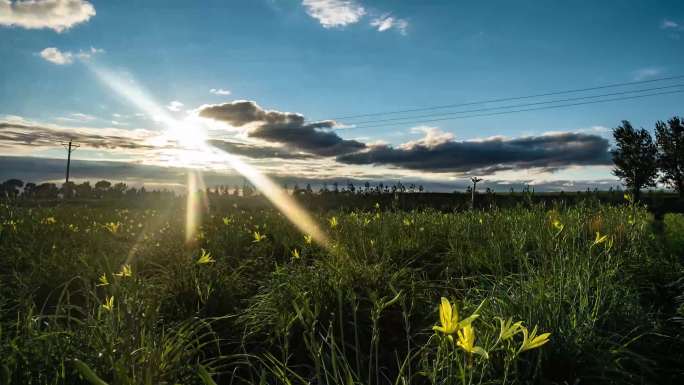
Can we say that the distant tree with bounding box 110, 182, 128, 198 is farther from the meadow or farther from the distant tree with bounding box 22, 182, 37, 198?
the meadow

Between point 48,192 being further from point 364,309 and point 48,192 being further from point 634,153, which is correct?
point 634,153

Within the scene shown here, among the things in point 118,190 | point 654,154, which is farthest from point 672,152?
point 118,190

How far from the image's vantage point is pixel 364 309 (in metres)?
3.34

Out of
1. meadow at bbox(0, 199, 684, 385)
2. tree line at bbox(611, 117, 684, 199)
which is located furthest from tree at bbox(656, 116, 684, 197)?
meadow at bbox(0, 199, 684, 385)

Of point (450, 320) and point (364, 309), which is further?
point (364, 309)

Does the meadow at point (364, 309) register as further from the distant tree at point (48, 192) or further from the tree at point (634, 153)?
the tree at point (634, 153)

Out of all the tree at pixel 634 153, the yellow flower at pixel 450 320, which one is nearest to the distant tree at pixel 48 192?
the yellow flower at pixel 450 320

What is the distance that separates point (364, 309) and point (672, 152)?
2108 inches

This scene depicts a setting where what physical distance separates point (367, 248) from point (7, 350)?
3381mm

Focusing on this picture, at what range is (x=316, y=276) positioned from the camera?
3570mm

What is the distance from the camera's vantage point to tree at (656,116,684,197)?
146 feet

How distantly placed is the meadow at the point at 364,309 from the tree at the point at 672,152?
155 feet

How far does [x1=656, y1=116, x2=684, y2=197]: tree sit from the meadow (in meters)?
47.4

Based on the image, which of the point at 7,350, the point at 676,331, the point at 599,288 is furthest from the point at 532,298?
the point at 7,350
